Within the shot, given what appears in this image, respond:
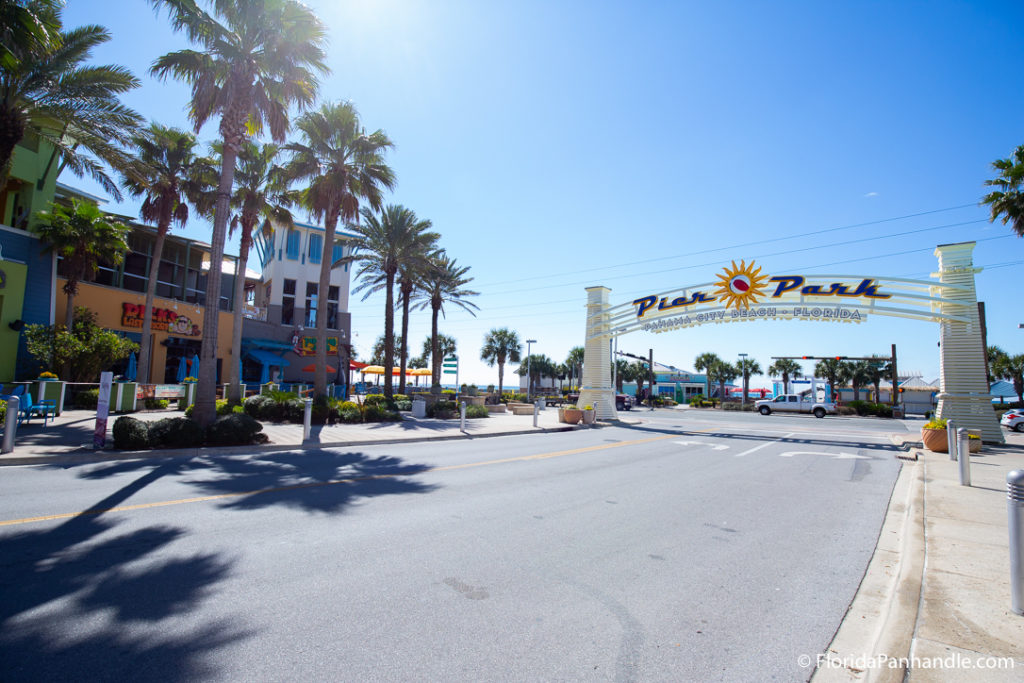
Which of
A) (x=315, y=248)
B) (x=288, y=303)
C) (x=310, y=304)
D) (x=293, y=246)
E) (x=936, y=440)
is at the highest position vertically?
(x=315, y=248)

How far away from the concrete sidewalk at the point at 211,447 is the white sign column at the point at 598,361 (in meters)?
7.74

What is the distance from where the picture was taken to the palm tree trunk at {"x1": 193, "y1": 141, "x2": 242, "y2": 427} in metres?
13.1

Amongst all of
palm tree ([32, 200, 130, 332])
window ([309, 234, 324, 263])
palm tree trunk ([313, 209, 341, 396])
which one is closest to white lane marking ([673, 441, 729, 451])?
palm tree trunk ([313, 209, 341, 396])

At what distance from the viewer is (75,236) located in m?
19.6

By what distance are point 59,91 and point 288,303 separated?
25952 millimetres

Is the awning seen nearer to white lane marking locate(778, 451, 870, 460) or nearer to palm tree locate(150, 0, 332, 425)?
palm tree locate(150, 0, 332, 425)

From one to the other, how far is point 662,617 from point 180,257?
118 ft

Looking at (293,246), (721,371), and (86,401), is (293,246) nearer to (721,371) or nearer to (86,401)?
(86,401)

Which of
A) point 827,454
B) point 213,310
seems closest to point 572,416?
point 827,454

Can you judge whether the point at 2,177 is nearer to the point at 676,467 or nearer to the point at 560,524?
the point at 560,524

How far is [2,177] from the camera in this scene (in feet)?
44.9

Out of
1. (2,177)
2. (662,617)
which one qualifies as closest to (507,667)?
(662,617)

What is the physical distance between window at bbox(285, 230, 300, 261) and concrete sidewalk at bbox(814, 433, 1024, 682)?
4130cm

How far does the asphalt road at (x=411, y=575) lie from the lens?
310 centimetres
